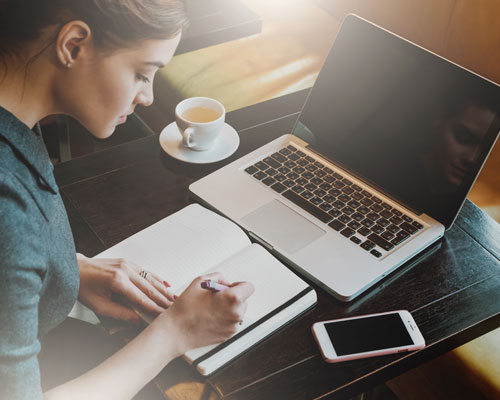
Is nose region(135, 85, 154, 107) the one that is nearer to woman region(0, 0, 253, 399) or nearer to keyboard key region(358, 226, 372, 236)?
woman region(0, 0, 253, 399)

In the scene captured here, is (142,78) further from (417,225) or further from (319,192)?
(417,225)

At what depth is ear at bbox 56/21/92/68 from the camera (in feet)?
2.01

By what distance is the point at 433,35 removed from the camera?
154 cm

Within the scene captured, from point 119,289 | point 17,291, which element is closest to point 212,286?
point 119,289

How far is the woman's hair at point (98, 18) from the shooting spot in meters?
0.60

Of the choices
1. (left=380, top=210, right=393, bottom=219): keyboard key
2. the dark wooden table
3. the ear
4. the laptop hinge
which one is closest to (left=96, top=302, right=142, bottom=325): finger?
the dark wooden table

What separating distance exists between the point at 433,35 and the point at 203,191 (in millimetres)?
946

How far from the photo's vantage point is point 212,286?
0.75 metres

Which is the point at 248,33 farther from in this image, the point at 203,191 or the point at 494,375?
the point at 494,375

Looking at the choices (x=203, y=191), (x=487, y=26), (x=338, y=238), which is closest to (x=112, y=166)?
(x=203, y=191)

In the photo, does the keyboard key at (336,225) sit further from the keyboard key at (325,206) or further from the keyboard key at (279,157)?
the keyboard key at (279,157)

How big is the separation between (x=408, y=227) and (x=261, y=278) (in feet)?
0.97

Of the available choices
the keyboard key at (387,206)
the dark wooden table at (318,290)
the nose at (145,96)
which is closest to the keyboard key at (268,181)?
the dark wooden table at (318,290)

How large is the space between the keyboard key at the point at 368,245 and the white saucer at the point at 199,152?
0.34 meters
